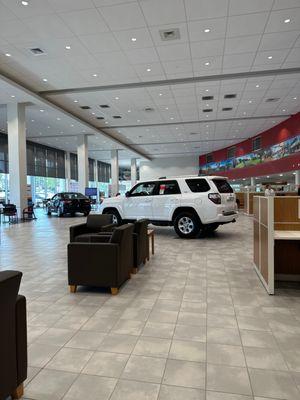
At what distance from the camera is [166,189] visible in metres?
8.69

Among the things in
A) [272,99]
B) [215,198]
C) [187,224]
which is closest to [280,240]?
[215,198]

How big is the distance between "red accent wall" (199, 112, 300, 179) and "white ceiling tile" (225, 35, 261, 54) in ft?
28.8

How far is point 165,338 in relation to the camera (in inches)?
111

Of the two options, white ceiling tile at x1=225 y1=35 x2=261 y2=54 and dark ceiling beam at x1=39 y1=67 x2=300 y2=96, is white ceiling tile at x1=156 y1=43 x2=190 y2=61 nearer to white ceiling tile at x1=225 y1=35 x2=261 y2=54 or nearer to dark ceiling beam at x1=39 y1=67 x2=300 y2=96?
white ceiling tile at x1=225 y1=35 x2=261 y2=54

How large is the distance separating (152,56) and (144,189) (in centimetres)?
420

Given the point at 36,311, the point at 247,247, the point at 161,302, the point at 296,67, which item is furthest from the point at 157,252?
the point at 296,67

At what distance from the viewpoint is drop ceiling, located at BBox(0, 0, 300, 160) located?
7090mm

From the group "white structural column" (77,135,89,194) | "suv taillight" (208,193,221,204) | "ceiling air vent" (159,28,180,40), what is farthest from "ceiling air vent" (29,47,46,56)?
"white structural column" (77,135,89,194)

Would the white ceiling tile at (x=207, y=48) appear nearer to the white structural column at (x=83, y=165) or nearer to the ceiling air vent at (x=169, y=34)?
the ceiling air vent at (x=169, y=34)

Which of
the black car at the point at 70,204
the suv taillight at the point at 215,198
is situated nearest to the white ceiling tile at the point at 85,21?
the suv taillight at the point at 215,198

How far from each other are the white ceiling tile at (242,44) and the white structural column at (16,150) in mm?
9559

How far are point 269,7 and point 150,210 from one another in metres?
5.80

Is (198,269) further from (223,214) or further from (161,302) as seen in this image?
(223,214)

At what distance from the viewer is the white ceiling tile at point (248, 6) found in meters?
6.79
